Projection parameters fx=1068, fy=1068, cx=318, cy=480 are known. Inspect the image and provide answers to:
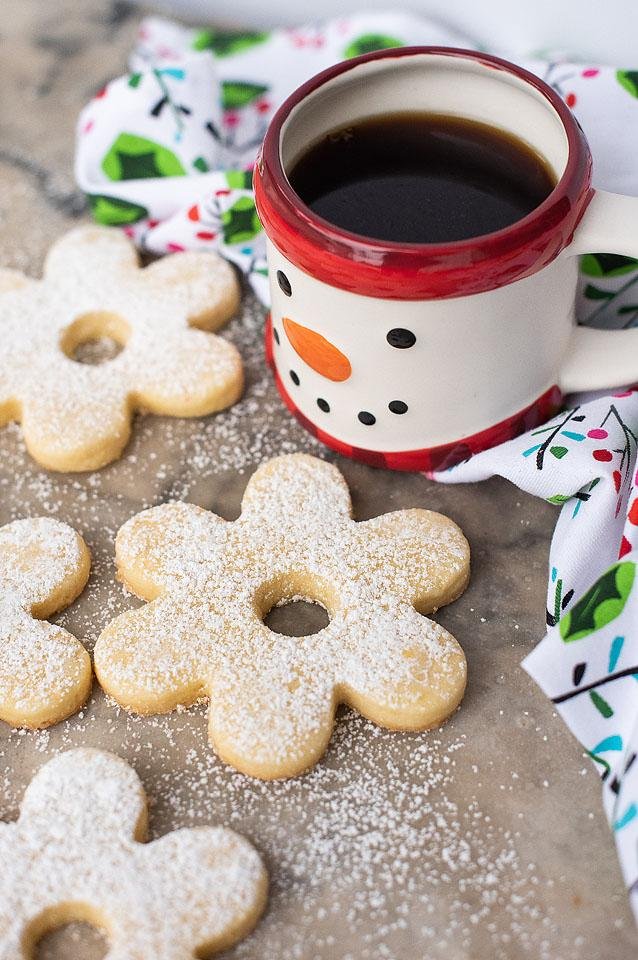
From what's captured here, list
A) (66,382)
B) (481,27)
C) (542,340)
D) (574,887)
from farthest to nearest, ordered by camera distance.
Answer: (481,27)
(66,382)
(542,340)
(574,887)

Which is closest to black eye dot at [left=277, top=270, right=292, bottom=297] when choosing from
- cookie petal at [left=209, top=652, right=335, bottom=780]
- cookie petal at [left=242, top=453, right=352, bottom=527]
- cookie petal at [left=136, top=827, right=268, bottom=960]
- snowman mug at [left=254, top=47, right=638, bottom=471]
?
snowman mug at [left=254, top=47, right=638, bottom=471]

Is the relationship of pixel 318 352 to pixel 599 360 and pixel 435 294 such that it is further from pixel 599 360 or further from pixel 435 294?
pixel 599 360

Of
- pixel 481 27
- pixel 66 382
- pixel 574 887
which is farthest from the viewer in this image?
pixel 481 27

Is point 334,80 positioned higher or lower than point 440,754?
higher

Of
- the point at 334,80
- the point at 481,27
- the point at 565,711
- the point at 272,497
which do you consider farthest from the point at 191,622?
the point at 481,27

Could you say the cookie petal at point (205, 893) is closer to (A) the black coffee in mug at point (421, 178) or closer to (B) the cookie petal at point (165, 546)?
(B) the cookie petal at point (165, 546)

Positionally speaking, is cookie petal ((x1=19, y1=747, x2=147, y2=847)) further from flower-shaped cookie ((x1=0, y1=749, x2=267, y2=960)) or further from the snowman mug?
the snowman mug


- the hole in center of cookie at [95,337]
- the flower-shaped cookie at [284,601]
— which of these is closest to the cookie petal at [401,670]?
the flower-shaped cookie at [284,601]

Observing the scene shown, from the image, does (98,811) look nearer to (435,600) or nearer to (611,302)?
(435,600)
